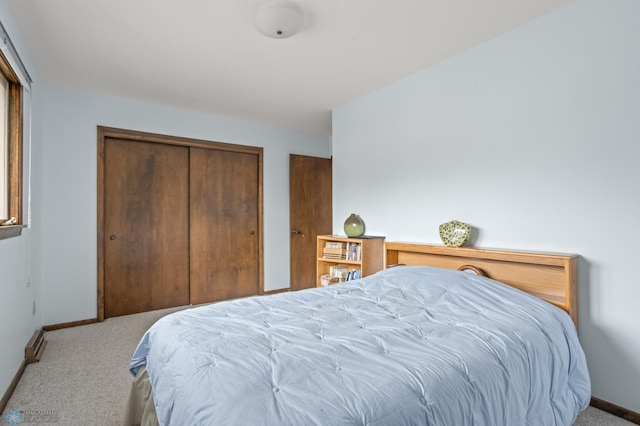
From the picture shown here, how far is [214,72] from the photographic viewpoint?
287cm

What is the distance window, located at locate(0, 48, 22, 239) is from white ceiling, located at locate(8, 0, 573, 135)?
43cm

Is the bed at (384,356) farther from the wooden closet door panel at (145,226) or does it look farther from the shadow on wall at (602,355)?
the wooden closet door panel at (145,226)

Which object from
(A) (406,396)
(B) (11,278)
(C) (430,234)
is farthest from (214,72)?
(A) (406,396)

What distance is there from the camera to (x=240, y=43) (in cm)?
240

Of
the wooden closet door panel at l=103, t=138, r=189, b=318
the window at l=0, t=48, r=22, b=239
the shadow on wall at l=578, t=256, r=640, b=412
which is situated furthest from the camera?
the wooden closet door panel at l=103, t=138, r=189, b=318

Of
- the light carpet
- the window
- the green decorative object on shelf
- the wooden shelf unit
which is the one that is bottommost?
the light carpet

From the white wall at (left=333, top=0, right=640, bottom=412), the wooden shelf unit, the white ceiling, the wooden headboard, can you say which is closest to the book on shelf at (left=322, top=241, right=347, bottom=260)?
the wooden shelf unit

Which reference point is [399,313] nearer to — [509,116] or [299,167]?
[509,116]

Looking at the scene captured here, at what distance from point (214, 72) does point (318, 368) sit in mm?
2626

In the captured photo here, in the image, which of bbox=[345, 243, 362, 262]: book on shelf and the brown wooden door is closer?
bbox=[345, 243, 362, 262]: book on shelf

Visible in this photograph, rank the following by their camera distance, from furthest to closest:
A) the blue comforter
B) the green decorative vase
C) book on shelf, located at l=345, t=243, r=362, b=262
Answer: the green decorative vase < book on shelf, located at l=345, t=243, r=362, b=262 < the blue comforter

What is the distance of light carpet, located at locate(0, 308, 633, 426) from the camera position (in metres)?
1.83

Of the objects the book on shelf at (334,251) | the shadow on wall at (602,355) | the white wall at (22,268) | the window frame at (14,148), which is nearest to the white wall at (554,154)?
the shadow on wall at (602,355)

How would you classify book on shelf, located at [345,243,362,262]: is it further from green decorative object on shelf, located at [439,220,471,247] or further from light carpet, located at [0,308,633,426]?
light carpet, located at [0,308,633,426]
